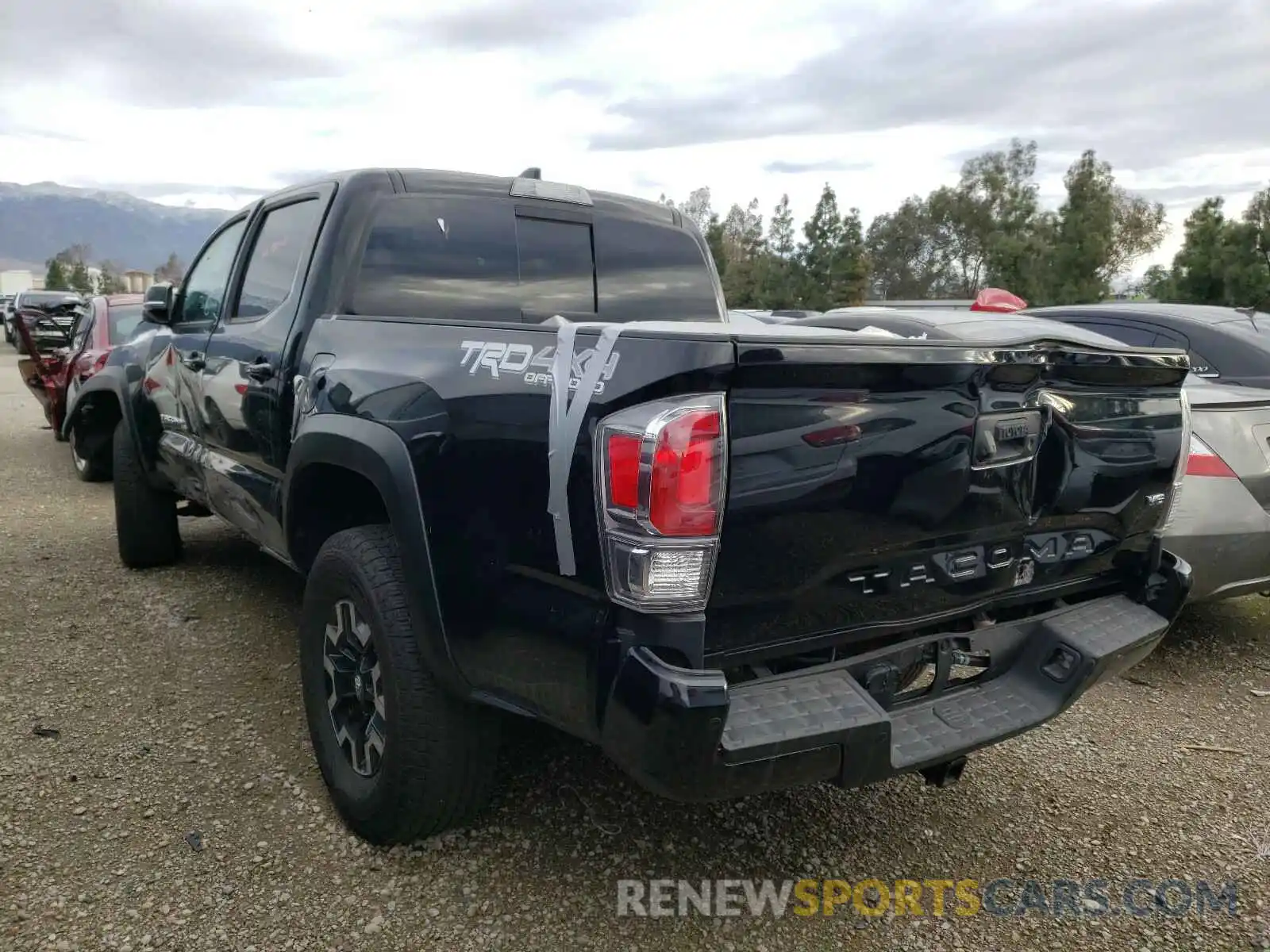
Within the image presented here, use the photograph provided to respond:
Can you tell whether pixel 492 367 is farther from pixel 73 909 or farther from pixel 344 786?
pixel 73 909

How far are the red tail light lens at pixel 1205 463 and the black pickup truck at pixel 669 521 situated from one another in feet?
4.51

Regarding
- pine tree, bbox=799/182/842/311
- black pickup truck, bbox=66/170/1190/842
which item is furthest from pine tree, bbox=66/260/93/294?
black pickup truck, bbox=66/170/1190/842

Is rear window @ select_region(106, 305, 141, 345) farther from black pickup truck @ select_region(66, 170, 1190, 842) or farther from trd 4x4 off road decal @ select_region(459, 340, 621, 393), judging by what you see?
trd 4x4 off road decal @ select_region(459, 340, 621, 393)

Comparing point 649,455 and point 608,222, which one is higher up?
point 608,222

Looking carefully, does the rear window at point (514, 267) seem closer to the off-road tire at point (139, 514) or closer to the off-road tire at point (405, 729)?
the off-road tire at point (405, 729)

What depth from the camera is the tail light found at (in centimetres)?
186

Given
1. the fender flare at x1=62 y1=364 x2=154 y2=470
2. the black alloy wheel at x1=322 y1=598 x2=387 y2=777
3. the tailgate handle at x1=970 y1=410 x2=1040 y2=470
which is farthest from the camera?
the fender flare at x1=62 y1=364 x2=154 y2=470

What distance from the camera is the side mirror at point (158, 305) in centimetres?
446

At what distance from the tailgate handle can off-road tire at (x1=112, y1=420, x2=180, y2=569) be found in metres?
4.24

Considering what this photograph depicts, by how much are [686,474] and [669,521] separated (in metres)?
0.10

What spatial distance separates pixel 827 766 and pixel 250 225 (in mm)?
3298

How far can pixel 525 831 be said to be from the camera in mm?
2816

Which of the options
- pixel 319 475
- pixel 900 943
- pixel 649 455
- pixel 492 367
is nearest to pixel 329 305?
pixel 319 475

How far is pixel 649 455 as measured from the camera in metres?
1.85
